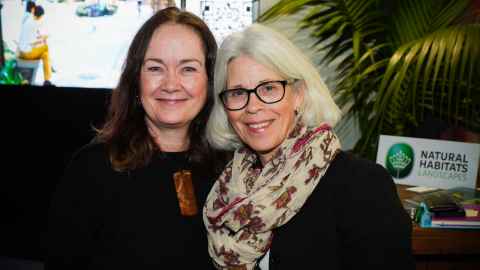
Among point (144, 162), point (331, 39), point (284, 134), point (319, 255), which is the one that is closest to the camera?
point (319, 255)

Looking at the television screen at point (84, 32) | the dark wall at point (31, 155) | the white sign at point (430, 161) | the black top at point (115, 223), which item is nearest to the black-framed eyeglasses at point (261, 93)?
the black top at point (115, 223)

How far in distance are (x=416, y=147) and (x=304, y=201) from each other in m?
1.07

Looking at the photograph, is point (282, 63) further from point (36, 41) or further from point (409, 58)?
point (36, 41)

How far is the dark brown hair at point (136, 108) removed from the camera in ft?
4.71

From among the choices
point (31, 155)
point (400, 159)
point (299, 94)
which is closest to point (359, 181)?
point (299, 94)

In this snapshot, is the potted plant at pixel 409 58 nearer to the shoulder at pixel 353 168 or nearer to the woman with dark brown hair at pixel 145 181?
the shoulder at pixel 353 168

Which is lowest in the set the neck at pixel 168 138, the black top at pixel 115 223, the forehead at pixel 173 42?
the black top at pixel 115 223

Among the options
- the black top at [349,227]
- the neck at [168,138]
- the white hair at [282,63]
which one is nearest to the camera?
the black top at [349,227]

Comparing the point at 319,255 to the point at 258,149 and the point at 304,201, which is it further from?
the point at 258,149

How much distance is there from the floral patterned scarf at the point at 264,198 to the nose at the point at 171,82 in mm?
350

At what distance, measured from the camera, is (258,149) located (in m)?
1.35

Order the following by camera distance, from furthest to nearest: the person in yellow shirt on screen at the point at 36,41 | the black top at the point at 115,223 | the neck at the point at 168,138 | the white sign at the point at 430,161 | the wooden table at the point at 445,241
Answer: the person in yellow shirt on screen at the point at 36,41 → the white sign at the point at 430,161 → the wooden table at the point at 445,241 → the neck at the point at 168,138 → the black top at the point at 115,223

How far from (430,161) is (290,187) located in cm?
111

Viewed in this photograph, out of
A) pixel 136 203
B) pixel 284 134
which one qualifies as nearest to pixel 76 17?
pixel 136 203
